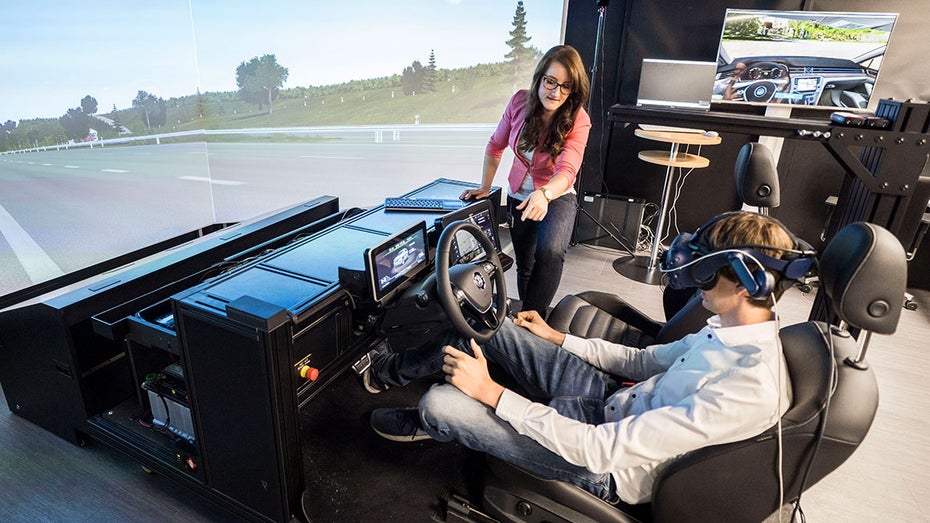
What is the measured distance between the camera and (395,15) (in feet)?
16.5

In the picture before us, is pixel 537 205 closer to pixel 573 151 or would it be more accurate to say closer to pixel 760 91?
pixel 573 151

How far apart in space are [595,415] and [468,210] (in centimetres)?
100

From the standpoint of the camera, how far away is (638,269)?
4113 mm

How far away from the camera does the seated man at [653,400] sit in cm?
111

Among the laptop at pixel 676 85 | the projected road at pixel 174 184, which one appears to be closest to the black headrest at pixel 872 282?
the projected road at pixel 174 184

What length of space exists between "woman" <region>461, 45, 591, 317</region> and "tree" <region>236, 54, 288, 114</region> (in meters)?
3.86

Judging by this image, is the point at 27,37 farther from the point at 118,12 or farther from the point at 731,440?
the point at 731,440

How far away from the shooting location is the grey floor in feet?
5.61

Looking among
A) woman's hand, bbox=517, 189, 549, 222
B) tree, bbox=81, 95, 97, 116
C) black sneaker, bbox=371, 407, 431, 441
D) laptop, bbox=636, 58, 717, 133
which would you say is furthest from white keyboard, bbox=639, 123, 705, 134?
tree, bbox=81, 95, 97, 116

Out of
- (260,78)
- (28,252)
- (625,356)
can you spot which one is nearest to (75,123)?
(28,252)

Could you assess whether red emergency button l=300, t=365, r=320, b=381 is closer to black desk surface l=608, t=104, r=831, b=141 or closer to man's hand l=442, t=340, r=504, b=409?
man's hand l=442, t=340, r=504, b=409

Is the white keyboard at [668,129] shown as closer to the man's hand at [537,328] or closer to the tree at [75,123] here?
the man's hand at [537,328]

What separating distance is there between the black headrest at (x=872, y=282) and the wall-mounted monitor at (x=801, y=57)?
3537 millimetres

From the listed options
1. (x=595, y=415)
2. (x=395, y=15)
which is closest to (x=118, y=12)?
(x=395, y=15)
